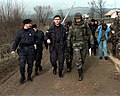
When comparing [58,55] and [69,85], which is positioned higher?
[58,55]

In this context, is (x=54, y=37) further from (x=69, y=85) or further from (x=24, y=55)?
(x=69, y=85)

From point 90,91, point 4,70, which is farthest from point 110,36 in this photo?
point 90,91

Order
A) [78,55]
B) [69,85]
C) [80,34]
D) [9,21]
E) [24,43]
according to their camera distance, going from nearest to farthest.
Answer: [69,85]
[24,43]
[78,55]
[80,34]
[9,21]

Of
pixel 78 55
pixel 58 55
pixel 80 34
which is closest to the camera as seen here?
pixel 78 55

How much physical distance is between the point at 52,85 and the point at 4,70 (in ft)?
11.0

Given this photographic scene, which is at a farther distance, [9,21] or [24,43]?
[9,21]

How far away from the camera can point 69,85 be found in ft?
29.9

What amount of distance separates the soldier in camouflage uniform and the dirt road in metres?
0.59

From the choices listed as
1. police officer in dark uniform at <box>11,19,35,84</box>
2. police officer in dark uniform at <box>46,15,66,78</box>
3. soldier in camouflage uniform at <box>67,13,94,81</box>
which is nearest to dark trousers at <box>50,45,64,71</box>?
police officer in dark uniform at <box>46,15,66,78</box>

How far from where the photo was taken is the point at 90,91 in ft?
27.6

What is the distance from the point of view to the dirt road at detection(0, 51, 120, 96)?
27.3 ft

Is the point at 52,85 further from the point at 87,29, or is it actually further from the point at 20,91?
the point at 87,29

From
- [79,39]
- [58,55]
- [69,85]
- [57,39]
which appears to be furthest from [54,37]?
[69,85]

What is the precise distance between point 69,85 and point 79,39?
1.65 m
